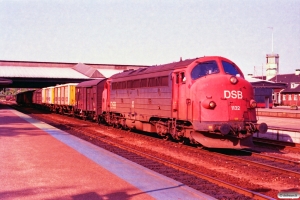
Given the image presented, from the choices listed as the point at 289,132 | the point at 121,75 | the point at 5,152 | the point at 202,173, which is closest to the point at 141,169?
the point at 202,173

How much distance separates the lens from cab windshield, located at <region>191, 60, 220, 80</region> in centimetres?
1490

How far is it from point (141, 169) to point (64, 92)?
3221 centimetres

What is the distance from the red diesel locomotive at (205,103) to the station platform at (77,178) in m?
3.98

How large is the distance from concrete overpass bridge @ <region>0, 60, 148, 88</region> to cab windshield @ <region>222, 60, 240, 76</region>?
43986 millimetres

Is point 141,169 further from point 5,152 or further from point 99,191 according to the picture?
point 5,152

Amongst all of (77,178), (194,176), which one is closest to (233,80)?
(194,176)

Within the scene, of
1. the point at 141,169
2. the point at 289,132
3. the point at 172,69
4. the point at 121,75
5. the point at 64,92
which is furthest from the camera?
the point at 64,92

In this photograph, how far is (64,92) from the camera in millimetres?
40938

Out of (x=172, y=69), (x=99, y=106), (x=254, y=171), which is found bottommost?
(x=254, y=171)

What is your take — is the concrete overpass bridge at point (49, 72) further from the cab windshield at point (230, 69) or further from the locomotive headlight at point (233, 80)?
the locomotive headlight at point (233, 80)

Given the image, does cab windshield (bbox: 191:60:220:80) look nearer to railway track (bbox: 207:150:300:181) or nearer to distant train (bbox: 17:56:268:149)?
distant train (bbox: 17:56:268:149)

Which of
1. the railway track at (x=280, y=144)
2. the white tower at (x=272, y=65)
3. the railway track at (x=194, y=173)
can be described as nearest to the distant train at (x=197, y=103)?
the railway track at (x=194, y=173)

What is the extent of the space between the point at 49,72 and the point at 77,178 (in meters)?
54.7

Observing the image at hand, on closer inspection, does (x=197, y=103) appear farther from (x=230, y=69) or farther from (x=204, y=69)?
(x=230, y=69)
